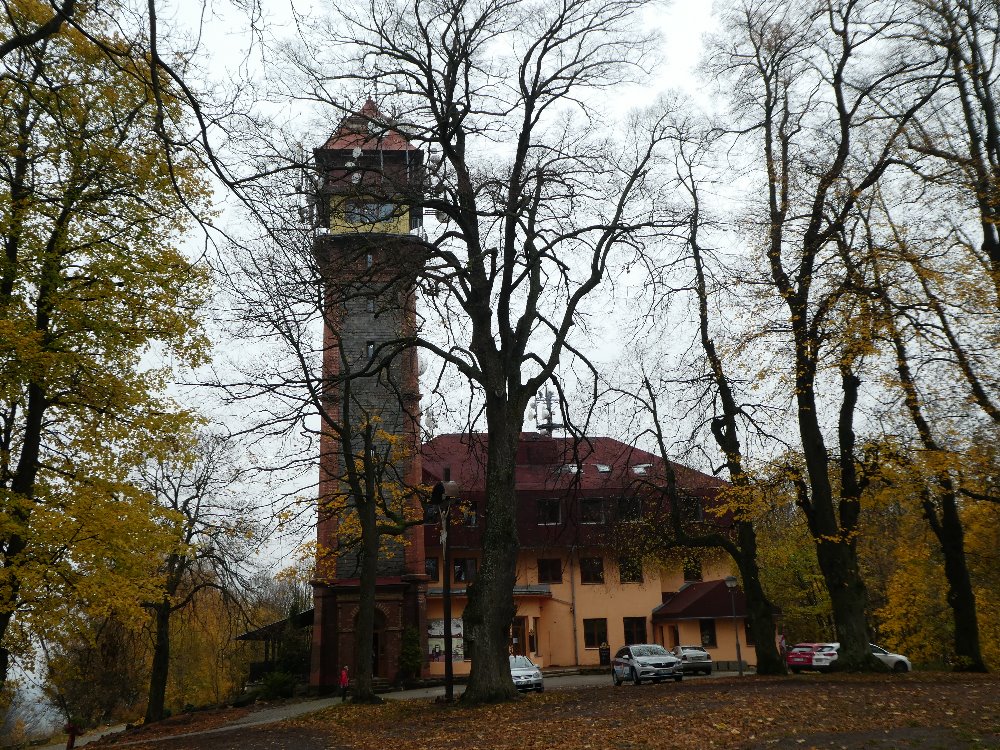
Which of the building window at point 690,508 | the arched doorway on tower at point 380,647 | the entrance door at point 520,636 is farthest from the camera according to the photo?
the entrance door at point 520,636

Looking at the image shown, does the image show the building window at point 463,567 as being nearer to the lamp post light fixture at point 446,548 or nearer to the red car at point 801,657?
the red car at point 801,657

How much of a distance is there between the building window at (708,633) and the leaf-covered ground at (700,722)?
27.1 meters

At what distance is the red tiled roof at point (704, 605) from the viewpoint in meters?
40.4

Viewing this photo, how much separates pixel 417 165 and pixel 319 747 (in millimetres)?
11232

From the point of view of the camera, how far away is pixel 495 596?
49.7 feet

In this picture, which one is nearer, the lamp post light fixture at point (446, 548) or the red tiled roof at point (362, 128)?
the red tiled roof at point (362, 128)

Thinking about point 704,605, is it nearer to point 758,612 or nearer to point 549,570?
point 549,570

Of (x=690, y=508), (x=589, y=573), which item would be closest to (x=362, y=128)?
(x=690, y=508)

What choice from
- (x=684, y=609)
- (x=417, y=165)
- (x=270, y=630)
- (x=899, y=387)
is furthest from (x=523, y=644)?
(x=417, y=165)

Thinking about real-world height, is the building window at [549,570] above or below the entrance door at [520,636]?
above

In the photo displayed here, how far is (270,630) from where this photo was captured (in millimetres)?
37625

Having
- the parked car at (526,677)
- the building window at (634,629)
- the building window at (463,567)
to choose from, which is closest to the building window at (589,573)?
the building window at (634,629)

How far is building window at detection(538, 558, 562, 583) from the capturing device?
44719mm

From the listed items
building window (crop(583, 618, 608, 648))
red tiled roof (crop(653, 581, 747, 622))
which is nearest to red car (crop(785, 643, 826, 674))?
red tiled roof (crop(653, 581, 747, 622))
